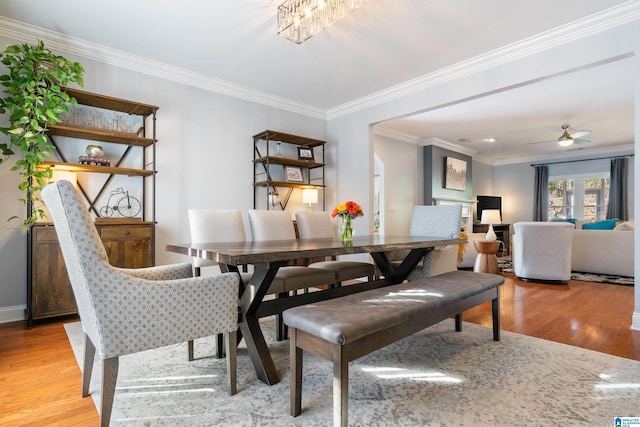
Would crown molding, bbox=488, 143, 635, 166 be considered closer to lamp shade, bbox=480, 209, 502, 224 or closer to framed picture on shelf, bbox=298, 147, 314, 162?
lamp shade, bbox=480, 209, 502, 224

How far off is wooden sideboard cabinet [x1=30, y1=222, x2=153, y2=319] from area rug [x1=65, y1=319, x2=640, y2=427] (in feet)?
2.59

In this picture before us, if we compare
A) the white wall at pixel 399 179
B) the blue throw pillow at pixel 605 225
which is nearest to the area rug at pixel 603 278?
the blue throw pillow at pixel 605 225

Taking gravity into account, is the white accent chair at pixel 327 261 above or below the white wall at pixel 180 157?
below

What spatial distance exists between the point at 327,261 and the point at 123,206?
7.18 ft

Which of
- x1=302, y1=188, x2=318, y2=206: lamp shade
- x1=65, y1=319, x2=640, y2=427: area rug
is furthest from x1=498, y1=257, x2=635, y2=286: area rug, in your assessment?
x1=302, y1=188, x2=318, y2=206: lamp shade

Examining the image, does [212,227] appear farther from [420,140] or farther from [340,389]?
[420,140]

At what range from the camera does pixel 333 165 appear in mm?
5230

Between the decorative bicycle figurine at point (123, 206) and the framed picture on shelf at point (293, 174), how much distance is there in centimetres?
188

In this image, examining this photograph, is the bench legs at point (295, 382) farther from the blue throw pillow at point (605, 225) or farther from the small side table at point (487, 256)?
the blue throw pillow at point (605, 225)

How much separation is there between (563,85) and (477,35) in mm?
1903

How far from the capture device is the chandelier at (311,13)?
237 cm

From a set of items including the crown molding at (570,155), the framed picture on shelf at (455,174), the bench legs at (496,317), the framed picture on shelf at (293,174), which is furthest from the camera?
the crown molding at (570,155)

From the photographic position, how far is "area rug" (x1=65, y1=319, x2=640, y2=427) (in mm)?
1444

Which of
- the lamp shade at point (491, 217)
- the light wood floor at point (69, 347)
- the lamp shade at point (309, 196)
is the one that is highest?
the lamp shade at point (309, 196)
